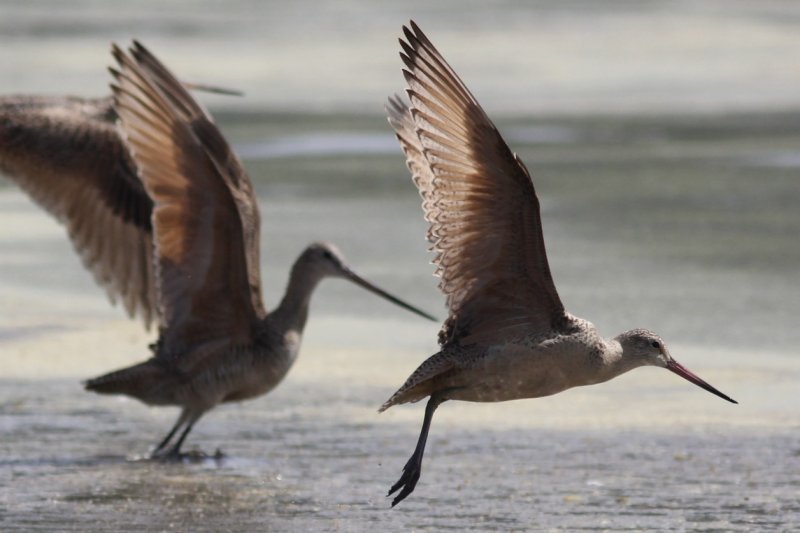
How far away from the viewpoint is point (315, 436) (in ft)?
21.2

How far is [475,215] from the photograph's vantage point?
17.1 ft

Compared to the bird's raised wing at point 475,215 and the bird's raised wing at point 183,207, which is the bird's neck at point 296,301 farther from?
the bird's raised wing at point 475,215

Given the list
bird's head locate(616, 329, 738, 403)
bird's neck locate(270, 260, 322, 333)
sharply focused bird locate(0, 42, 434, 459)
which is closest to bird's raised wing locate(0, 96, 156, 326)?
sharply focused bird locate(0, 42, 434, 459)

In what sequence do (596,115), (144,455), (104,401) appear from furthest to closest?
(596,115) < (104,401) < (144,455)

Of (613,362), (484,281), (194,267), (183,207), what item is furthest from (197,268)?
(613,362)

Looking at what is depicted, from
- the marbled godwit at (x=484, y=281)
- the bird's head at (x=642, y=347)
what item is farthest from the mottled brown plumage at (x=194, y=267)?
the bird's head at (x=642, y=347)

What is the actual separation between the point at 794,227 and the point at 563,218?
135 cm

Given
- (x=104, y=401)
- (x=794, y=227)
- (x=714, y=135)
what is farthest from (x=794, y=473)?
(x=714, y=135)

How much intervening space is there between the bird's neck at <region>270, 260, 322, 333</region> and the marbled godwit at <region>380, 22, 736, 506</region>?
51.5 inches

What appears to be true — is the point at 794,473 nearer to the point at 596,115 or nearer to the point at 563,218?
the point at 563,218

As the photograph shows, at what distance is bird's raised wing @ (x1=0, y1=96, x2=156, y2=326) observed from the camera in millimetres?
7570

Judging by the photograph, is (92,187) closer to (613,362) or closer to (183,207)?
(183,207)

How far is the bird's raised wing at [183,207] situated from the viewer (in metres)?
6.32

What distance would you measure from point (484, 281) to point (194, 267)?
152 cm
